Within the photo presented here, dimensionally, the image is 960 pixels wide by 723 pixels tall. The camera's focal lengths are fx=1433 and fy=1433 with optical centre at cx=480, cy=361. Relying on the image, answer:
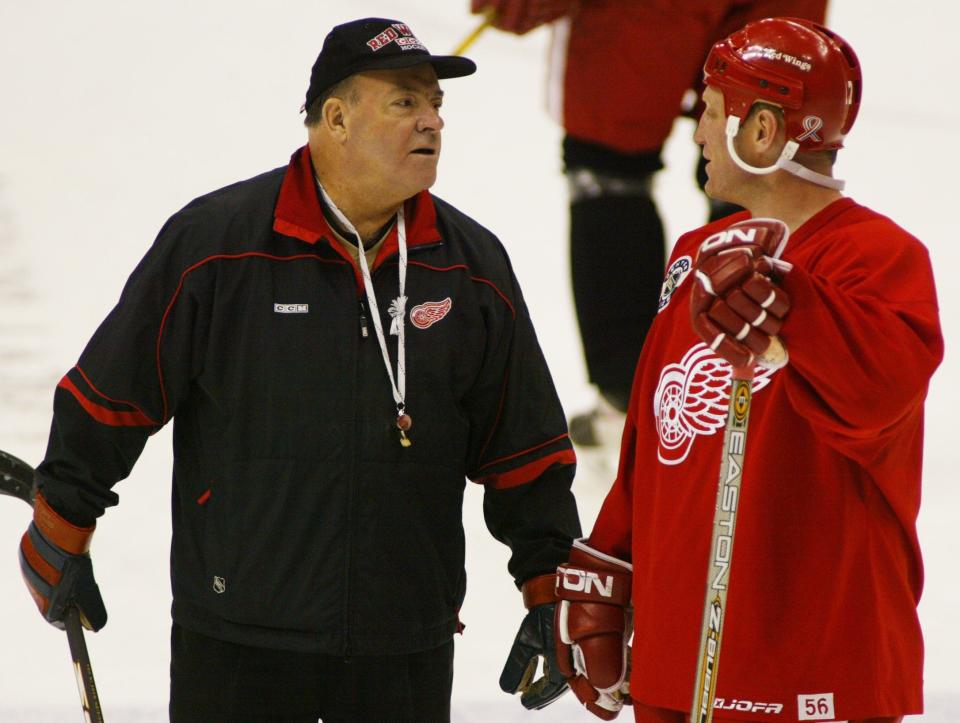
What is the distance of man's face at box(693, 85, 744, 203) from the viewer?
1.61 meters

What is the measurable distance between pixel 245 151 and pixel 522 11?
0.76 meters

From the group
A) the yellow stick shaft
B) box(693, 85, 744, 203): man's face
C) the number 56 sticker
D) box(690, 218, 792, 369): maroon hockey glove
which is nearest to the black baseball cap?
box(693, 85, 744, 203): man's face

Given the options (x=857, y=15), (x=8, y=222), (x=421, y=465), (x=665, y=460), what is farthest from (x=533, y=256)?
(x=665, y=460)

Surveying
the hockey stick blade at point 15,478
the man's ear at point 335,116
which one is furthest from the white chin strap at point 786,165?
the hockey stick blade at point 15,478

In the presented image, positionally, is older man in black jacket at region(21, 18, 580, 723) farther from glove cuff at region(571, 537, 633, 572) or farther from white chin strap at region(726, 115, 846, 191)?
white chin strap at region(726, 115, 846, 191)

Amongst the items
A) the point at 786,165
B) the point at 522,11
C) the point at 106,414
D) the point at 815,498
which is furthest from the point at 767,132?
the point at 522,11

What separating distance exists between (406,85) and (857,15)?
1.97 m

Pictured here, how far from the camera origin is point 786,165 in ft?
5.15

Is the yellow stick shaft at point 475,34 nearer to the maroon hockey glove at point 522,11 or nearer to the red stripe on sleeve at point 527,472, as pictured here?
the maroon hockey glove at point 522,11

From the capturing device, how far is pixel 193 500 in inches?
75.4

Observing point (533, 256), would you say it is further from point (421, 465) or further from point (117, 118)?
point (421, 465)

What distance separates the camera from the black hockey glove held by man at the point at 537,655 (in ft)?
6.48

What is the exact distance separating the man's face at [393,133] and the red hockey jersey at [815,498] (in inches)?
18.7

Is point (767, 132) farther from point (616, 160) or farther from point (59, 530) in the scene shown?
point (616, 160)
